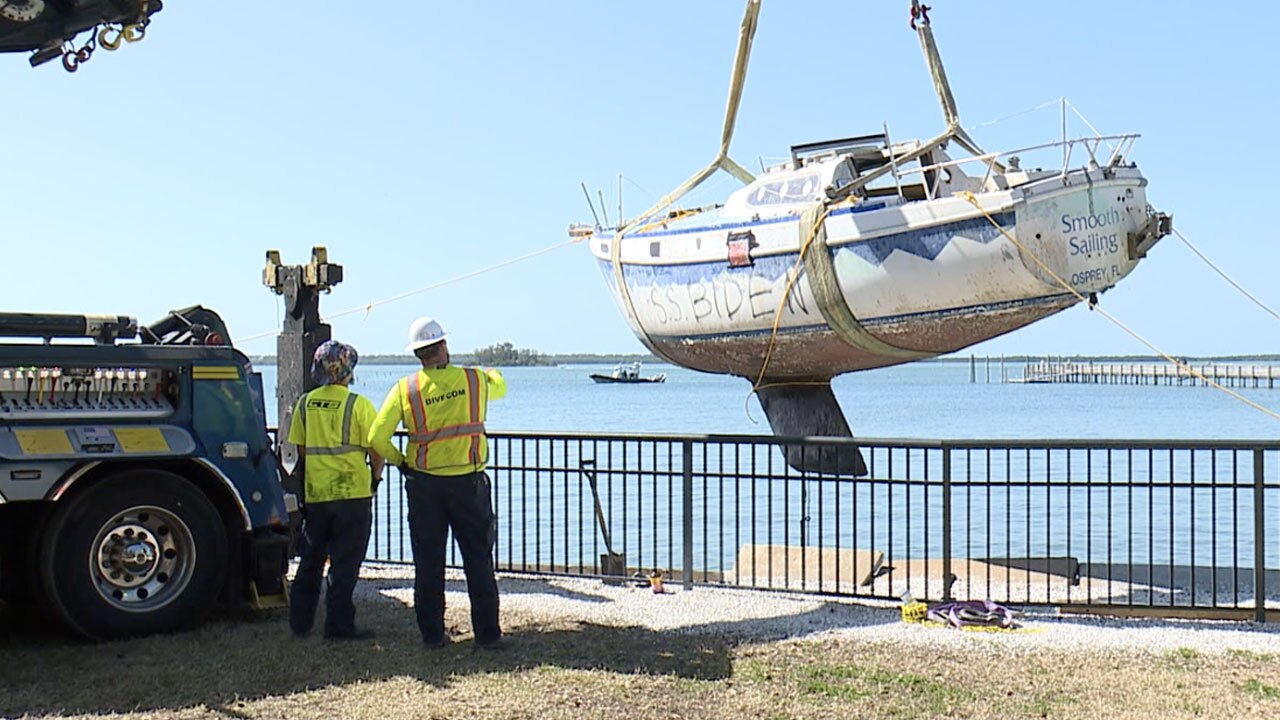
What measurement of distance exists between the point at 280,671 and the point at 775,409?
8.82m

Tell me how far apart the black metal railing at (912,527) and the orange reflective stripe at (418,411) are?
1.59m

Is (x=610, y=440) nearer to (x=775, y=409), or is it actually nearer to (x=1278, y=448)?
(x=1278, y=448)

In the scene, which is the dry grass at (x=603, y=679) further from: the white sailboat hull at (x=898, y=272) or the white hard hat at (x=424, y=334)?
the white sailboat hull at (x=898, y=272)

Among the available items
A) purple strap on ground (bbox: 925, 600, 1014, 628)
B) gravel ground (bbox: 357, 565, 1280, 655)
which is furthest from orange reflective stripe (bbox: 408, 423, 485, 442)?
purple strap on ground (bbox: 925, 600, 1014, 628)

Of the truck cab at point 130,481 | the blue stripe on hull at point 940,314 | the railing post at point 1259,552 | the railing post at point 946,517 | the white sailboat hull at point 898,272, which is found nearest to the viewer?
the truck cab at point 130,481

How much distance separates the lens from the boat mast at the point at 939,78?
514 inches

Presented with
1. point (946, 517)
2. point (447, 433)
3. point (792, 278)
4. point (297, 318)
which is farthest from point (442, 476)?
point (792, 278)

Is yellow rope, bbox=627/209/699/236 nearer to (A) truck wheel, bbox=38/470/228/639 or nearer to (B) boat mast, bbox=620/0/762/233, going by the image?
(B) boat mast, bbox=620/0/762/233

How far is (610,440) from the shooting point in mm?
9578

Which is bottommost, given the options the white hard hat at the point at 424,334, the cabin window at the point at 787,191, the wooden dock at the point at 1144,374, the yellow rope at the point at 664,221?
the wooden dock at the point at 1144,374

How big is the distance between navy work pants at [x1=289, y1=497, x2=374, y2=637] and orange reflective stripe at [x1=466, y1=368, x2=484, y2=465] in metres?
0.77

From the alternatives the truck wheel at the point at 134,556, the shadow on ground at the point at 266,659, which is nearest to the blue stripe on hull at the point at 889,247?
the shadow on ground at the point at 266,659

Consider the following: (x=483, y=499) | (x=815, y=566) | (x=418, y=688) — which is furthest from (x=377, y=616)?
(x=815, y=566)

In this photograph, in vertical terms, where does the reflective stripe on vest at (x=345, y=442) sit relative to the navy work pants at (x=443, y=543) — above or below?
above
